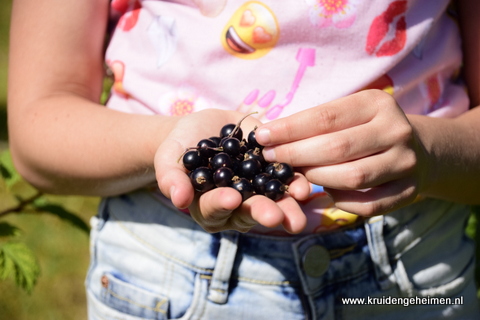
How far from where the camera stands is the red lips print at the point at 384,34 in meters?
1.21

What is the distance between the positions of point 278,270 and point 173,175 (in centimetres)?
47

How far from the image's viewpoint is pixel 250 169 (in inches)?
40.8

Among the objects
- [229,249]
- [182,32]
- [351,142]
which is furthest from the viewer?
[182,32]

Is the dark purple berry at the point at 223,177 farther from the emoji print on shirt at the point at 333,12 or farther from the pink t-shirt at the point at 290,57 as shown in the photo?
the emoji print on shirt at the point at 333,12

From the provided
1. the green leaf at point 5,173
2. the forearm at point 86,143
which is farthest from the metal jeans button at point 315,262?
the green leaf at point 5,173

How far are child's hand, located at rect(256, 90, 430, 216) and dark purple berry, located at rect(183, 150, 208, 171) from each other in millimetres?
159

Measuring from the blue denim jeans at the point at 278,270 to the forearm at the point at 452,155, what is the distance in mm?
113

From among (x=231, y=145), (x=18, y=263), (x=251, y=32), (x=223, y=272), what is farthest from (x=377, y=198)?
(x=18, y=263)

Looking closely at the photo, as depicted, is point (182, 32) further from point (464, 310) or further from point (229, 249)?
point (464, 310)

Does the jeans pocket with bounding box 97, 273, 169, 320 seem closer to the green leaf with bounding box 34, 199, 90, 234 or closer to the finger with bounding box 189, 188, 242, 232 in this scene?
the finger with bounding box 189, 188, 242, 232

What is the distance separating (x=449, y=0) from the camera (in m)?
1.28

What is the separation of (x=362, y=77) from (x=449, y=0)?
0.36 m

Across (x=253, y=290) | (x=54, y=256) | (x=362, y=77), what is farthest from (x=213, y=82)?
(x=54, y=256)

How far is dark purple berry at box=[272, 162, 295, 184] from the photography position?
948 millimetres
